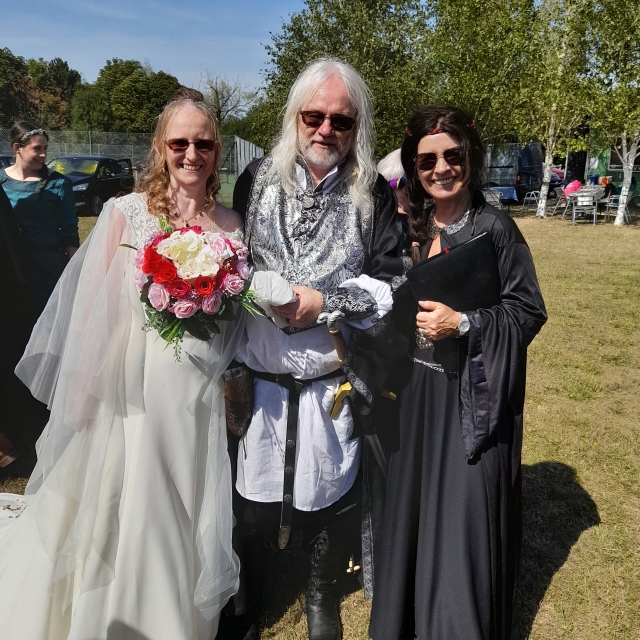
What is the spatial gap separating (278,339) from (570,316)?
6719 mm

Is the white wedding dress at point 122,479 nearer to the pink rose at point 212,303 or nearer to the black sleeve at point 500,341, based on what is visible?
the pink rose at point 212,303

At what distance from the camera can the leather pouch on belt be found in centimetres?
228

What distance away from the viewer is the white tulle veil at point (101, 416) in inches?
82.1

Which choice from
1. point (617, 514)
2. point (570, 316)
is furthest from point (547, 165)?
point (617, 514)

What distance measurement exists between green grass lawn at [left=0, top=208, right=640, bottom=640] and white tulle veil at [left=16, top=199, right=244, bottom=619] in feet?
2.51

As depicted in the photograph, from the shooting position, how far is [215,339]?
7.04ft

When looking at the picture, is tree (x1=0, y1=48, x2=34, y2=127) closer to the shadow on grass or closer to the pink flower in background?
the shadow on grass

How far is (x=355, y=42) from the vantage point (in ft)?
68.0

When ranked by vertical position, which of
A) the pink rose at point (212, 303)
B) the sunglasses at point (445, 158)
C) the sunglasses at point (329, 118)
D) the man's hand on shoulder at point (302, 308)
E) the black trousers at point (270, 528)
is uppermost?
the sunglasses at point (329, 118)

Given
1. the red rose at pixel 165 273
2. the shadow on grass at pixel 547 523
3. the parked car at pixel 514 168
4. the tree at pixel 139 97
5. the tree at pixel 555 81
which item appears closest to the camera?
the red rose at pixel 165 273

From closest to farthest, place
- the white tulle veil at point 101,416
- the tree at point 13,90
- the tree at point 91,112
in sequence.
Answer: the white tulle veil at point 101,416
the tree at point 91,112
the tree at point 13,90

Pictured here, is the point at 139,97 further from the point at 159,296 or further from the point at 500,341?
the point at 500,341

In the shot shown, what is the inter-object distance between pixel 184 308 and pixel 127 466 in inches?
27.1

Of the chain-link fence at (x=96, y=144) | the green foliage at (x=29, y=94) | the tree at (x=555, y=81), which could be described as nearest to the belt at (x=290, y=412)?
the tree at (x=555, y=81)
